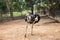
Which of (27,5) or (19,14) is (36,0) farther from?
(19,14)

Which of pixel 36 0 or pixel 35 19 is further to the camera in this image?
pixel 36 0

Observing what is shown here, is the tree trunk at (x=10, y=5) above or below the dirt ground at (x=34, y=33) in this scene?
above

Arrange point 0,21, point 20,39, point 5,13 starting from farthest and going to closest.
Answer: point 5,13
point 0,21
point 20,39

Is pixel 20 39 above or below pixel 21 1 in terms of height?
below

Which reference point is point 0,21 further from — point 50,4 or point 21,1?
point 50,4

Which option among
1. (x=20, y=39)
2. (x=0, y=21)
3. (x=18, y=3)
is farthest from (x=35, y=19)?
(x=18, y=3)

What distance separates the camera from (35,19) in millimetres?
5551

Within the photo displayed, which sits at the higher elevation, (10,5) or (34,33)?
(10,5)

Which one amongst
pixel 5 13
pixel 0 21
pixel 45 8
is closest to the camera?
pixel 0 21

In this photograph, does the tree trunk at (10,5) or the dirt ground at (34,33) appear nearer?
the dirt ground at (34,33)

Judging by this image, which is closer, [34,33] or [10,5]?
[34,33]

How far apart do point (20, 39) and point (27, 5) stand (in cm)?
703

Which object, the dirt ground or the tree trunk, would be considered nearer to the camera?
the dirt ground

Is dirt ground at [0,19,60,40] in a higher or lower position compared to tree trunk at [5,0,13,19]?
lower
